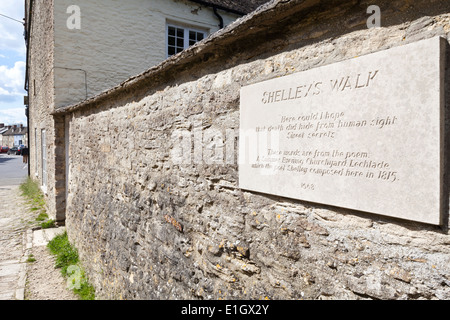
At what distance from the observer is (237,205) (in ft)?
6.71

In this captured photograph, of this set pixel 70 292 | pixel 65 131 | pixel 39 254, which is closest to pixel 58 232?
pixel 39 254

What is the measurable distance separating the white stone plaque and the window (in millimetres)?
7314

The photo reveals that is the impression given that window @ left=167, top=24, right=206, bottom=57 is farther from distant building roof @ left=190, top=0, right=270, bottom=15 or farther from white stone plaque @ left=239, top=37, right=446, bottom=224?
white stone plaque @ left=239, top=37, right=446, bottom=224

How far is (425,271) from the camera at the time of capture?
1.18 m

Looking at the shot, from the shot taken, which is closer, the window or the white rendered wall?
the white rendered wall

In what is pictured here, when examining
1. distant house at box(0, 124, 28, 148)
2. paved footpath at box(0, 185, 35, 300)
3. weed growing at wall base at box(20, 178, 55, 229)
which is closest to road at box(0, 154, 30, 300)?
paved footpath at box(0, 185, 35, 300)

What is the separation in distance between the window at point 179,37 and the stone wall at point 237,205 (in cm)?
494

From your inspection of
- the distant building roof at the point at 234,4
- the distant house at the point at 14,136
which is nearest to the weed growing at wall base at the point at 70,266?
the distant building roof at the point at 234,4

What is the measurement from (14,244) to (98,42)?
195 inches

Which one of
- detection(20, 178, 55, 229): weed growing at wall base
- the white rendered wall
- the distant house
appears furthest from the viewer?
the distant house

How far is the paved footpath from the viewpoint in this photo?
4.53 m

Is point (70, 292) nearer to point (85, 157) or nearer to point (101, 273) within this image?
point (101, 273)

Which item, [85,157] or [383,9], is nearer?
[383,9]
